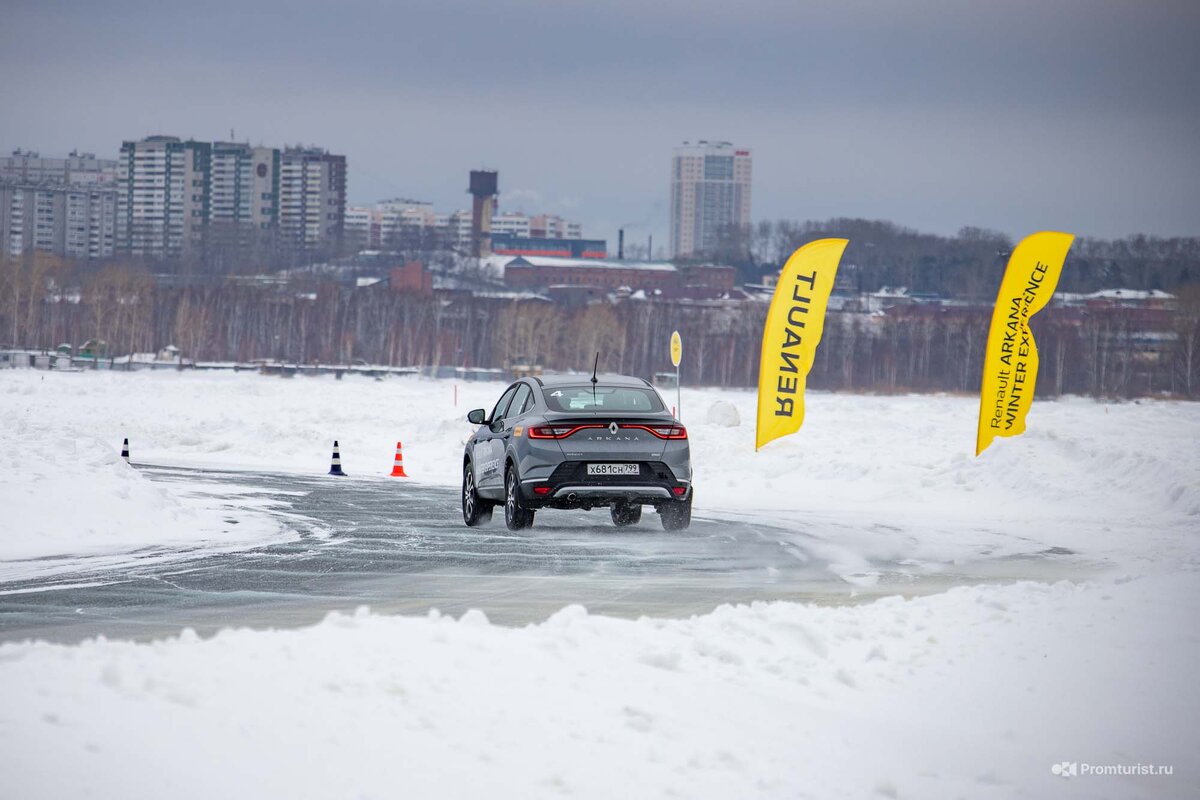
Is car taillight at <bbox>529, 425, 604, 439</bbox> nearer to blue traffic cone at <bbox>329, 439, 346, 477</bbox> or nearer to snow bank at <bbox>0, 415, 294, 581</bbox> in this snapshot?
snow bank at <bbox>0, 415, 294, 581</bbox>

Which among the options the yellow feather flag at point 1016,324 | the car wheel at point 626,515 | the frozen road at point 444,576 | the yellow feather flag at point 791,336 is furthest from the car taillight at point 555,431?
the yellow feather flag at point 1016,324

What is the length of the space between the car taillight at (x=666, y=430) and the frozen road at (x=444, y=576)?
1.13 metres

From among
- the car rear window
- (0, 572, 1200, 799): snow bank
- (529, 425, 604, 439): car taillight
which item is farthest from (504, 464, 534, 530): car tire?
(0, 572, 1200, 799): snow bank

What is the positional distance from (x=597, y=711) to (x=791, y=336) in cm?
2187

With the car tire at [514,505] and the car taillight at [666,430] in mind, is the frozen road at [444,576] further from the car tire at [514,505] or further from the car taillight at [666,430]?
the car taillight at [666,430]

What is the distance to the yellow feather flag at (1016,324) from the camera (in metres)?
28.5

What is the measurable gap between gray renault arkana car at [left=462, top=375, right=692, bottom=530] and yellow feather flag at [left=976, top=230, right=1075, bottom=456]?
1258cm

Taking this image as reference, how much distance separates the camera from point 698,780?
21.0ft

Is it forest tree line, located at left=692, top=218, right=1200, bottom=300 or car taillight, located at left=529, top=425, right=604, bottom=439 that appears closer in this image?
car taillight, located at left=529, top=425, right=604, bottom=439

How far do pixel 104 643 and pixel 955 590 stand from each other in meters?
6.28

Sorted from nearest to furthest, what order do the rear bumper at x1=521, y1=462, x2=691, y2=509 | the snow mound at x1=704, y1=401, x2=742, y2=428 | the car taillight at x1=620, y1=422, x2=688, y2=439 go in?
the rear bumper at x1=521, y1=462, x2=691, y2=509, the car taillight at x1=620, y1=422, x2=688, y2=439, the snow mound at x1=704, y1=401, x2=742, y2=428

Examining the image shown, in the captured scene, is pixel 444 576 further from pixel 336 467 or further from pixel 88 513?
pixel 336 467

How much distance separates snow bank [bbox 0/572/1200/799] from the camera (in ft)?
20.3

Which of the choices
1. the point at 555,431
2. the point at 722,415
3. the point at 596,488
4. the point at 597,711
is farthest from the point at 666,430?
the point at 722,415
